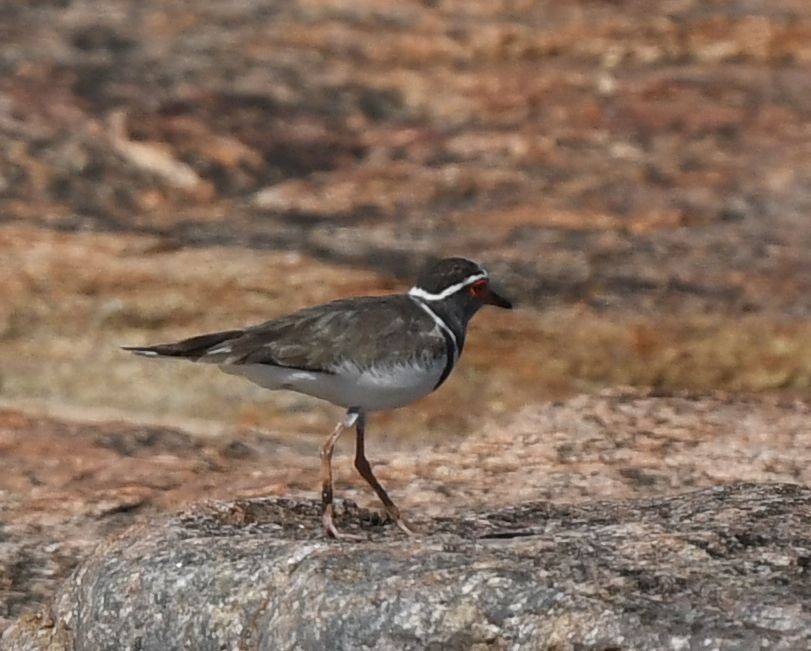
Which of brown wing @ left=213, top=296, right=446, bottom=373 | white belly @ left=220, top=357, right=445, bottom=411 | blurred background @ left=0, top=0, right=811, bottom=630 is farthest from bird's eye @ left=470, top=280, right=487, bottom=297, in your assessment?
blurred background @ left=0, top=0, right=811, bottom=630

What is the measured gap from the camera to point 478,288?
9.58 m

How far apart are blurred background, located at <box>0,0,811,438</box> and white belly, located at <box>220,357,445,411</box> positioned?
485 cm

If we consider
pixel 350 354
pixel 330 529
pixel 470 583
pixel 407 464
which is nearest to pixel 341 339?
pixel 350 354

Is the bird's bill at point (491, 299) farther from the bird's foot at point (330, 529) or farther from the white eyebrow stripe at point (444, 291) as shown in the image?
the bird's foot at point (330, 529)

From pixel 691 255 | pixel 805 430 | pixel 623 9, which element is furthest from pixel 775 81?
pixel 805 430

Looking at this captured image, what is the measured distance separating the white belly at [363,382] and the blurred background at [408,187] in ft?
15.9

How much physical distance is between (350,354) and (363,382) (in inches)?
6.5

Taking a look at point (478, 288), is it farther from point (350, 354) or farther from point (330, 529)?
point (330, 529)

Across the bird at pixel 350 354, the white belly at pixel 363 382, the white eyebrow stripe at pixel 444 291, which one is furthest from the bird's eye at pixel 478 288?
the white belly at pixel 363 382

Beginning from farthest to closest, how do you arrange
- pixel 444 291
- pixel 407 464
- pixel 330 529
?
pixel 407 464 → pixel 444 291 → pixel 330 529

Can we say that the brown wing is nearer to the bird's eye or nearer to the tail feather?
the tail feather

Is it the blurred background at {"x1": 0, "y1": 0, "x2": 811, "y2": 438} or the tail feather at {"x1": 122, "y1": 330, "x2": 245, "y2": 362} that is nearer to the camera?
the tail feather at {"x1": 122, "y1": 330, "x2": 245, "y2": 362}

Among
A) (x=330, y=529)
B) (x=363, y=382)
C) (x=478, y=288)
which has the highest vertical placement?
(x=478, y=288)

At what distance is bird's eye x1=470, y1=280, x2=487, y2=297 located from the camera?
9.55 metres
